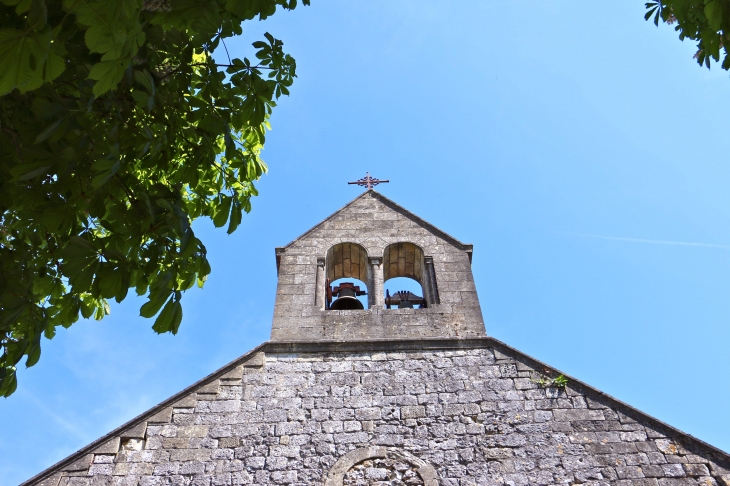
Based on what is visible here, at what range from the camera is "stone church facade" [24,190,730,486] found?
17.3ft

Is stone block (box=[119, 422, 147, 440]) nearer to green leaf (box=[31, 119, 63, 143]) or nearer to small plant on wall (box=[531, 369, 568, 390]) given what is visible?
green leaf (box=[31, 119, 63, 143])

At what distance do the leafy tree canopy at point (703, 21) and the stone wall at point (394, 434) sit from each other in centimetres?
342

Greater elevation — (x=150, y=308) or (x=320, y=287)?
(x=320, y=287)

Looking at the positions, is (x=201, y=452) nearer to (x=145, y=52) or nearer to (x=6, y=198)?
(x=6, y=198)

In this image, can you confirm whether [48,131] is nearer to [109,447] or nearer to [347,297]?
[109,447]

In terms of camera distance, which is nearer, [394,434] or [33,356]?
[33,356]

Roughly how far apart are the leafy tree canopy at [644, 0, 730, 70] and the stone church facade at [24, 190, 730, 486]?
342 centimetres

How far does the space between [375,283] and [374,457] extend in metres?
2.74

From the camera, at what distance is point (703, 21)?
348 cm

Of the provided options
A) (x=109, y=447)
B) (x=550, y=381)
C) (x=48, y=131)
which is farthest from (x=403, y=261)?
(x=48, y=131)

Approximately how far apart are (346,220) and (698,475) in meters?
5.23

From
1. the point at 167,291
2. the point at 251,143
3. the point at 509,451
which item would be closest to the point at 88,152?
the point at 167,291

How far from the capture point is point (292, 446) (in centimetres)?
552

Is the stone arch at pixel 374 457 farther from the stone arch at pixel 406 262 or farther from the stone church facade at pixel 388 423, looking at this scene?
the stone arch at pixel 406 262
